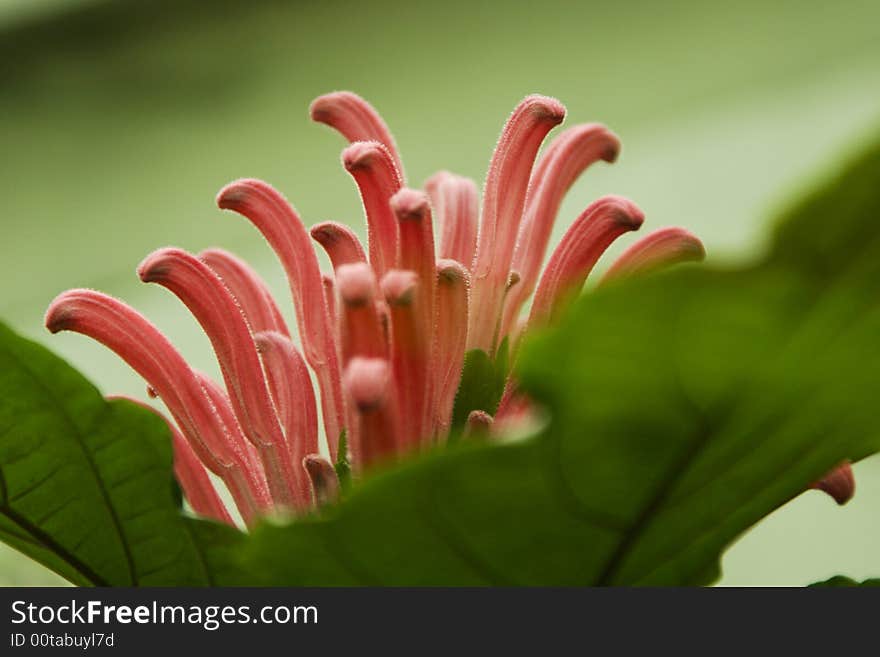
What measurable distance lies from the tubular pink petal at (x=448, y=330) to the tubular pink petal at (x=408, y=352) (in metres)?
0.02

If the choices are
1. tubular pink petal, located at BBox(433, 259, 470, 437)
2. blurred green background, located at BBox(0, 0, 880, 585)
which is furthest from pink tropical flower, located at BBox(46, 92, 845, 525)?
blurred green background, located at BBox(0, 0, 880, 585)

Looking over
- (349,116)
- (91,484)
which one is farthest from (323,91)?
(91,484)

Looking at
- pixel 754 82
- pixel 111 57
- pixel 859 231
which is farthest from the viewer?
pixel 111 57

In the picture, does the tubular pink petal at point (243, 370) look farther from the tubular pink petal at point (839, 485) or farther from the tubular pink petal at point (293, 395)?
the tubular pink petal at point (839, 485)

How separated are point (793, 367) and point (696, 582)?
9cm

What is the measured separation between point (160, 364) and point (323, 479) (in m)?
0.06

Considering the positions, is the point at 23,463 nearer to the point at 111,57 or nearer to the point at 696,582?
the point at 696,582

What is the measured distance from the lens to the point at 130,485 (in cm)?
25

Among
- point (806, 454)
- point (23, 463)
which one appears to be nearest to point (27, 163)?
point (23, 463)

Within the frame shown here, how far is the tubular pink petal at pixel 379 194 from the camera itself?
0.27m

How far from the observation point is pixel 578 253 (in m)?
0.30

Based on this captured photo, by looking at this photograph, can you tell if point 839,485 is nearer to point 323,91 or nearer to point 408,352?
point 408,352

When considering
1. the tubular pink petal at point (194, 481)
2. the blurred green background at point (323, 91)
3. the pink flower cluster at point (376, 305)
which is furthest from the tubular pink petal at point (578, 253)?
the blurred green background at point (323, 91)

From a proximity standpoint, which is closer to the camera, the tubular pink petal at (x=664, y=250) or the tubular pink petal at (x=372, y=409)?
the tubular pink petal at (x=372, y=409)
